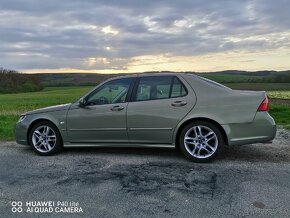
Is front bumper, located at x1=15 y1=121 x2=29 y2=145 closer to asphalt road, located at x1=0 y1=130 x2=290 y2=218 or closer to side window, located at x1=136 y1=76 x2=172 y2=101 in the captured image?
asphalt road, located at x1=0 y1=130 x2=290 y2=218

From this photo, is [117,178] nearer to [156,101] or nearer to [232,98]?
[156,101]

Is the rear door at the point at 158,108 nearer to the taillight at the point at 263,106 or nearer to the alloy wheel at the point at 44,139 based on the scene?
the taillight at the point at 263,106

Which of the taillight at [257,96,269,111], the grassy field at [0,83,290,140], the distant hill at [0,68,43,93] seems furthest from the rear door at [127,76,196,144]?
the distant hill at [0,68,43,93]

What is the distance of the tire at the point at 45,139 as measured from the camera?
6.08 metres

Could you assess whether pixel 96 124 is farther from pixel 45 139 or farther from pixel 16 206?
pixel 16 206

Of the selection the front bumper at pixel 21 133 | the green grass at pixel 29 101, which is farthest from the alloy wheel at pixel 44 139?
the green grass at pixel 29 101

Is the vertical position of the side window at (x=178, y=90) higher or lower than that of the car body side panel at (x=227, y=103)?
higher

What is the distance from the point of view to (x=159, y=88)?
5645 millimetres

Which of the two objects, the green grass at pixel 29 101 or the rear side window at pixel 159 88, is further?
the green grass at pixel 29 101

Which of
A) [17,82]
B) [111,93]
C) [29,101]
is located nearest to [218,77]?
[29,101]

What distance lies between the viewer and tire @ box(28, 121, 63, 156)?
239 inches

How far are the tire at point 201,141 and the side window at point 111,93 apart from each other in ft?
4.25

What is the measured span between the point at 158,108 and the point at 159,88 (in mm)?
380

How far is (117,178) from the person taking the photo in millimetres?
4582
